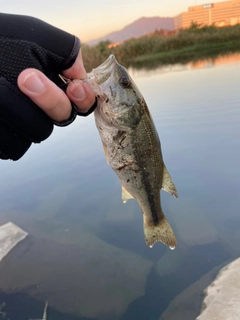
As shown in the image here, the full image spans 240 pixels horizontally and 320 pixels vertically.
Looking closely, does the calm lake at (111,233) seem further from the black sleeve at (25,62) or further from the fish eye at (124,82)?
the black sleeve at (25,62)

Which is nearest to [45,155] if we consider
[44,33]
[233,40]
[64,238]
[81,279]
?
[64,238]

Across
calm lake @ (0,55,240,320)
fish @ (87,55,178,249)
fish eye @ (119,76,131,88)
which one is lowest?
calm lake @ (0,55,240,320)

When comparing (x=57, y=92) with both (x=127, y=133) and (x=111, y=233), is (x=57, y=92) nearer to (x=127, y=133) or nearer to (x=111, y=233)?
(x=127, y=133)

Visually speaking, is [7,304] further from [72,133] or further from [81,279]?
[72,133]

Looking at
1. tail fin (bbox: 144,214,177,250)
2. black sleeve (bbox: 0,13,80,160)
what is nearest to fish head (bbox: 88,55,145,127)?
black sleeve (bbox: 0,13,80,160)

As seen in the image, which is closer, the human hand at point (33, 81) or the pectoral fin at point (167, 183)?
the human hand at point (33, 81)

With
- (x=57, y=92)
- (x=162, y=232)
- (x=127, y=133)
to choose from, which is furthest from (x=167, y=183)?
(x=57, y=92)

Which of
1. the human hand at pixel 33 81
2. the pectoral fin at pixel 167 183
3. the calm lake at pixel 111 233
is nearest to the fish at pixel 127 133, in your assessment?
the pectoral fin at pixel 167 183

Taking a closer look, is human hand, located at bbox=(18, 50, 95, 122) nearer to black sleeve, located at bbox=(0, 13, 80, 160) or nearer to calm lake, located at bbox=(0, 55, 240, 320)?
black sleeve, located at bbox=(0, 13, 80, 160)
